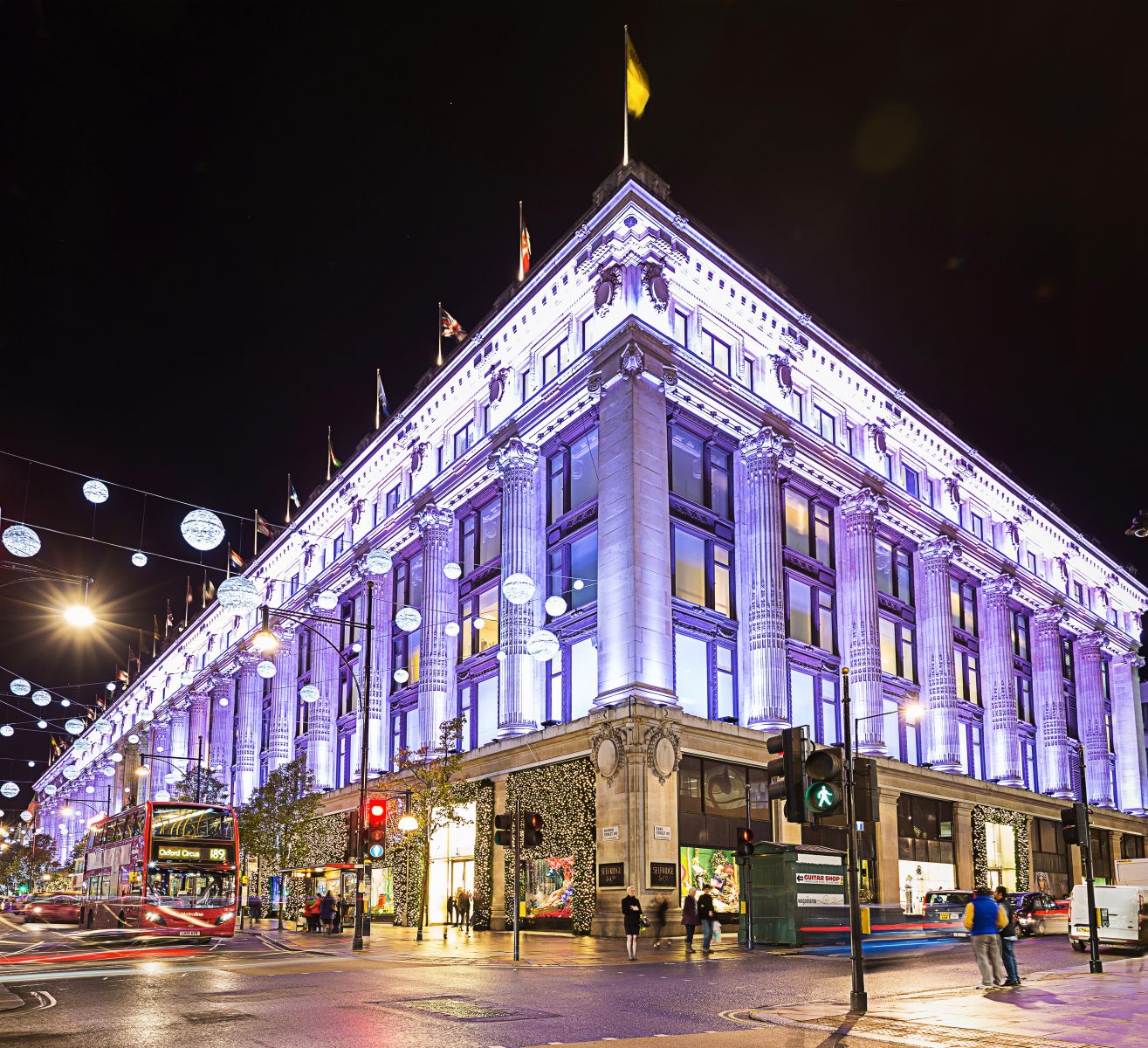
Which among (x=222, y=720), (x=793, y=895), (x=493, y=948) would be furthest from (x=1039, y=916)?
(x=222, y=720)

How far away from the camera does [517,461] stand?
45562 millimetres

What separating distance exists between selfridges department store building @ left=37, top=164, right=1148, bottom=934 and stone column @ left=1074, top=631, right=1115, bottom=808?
27 centimetres

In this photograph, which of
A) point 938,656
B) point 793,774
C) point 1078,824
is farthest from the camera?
point 938,656

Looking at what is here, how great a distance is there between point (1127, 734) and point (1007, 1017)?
64763 millimetres

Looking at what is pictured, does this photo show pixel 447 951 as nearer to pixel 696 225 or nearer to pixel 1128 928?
pixel 1128 928

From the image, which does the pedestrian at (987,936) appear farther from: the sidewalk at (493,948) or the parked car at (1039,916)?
the parked car at (1039,916)

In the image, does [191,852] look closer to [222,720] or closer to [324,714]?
[324,714]

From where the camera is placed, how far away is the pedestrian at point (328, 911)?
4231cm

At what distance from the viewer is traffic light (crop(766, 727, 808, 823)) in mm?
15000

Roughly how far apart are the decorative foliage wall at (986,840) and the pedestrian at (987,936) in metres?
36.2

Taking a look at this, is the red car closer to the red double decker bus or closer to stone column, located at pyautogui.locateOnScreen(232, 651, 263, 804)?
stone column, located at pyautogui.locateOnScreen(232, 651, 263, 804)

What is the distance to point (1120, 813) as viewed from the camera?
221 ft

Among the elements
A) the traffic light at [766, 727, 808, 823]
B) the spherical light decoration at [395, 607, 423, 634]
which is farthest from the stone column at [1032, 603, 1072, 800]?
the traffic light at [766, 727, 808, 823]

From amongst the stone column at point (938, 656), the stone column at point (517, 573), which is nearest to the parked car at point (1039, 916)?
the stone column at point (938, 656)
